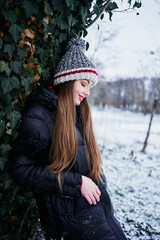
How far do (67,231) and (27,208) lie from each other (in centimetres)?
63

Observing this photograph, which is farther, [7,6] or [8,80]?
[8,80]

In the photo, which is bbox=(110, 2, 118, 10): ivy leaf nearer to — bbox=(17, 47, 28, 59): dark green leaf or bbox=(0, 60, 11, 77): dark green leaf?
bbox=(17, 47, 28, 59): dark green leaf

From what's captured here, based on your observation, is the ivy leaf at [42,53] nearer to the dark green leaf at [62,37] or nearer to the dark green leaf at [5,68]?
the dark green leaf at [62,37]

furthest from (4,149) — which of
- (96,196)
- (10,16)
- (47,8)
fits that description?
(47,8)

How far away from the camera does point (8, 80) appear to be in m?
1.17

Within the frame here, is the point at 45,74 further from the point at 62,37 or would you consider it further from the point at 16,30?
the point at 16,30

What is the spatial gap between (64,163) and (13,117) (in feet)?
1.74

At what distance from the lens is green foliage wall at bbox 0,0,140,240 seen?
3.61 ft

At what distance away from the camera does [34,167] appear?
120 centimetres

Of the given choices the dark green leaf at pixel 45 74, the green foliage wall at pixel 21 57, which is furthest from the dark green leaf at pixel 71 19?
the dark green leaf at pixel 45 74

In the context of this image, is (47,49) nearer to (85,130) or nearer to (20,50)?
(20,50)

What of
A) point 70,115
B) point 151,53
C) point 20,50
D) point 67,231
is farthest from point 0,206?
point 151,53

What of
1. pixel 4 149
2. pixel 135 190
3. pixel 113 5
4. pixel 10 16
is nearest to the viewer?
pixel 10 16

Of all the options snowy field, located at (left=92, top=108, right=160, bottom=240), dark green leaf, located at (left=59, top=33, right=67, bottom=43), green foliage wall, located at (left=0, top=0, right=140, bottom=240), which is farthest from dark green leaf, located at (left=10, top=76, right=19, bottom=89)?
snowy field, located at (left=92, top=108, right=160, bottom=240)
